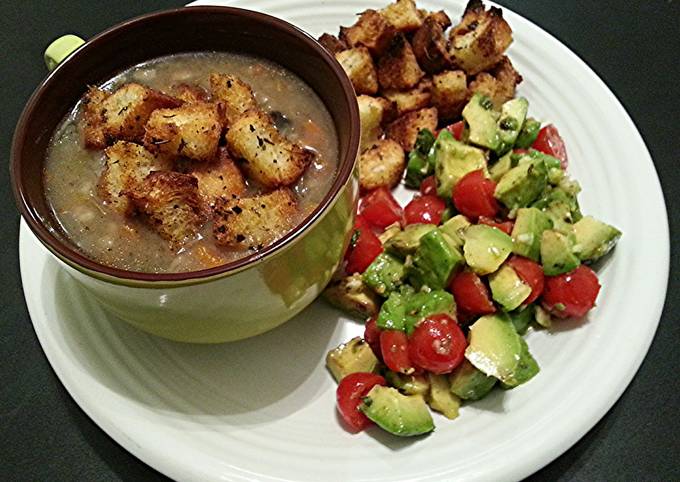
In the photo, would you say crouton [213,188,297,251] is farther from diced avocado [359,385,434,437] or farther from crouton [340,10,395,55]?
crouton [340,10,395,55]

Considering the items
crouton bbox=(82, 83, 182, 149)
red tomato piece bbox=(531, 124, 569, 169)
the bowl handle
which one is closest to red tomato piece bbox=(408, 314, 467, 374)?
red tomato piece bbox=(531, 124, 569, 169)

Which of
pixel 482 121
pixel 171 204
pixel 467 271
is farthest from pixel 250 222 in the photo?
pixel 482 121

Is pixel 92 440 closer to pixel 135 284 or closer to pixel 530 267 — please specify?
pixel 135 284

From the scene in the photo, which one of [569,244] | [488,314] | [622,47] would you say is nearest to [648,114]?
[622,47]

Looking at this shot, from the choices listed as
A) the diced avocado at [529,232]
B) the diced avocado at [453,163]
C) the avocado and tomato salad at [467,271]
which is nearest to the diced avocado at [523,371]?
the avocado and tomato salad at [467,271]

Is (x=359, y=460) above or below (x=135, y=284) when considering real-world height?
below

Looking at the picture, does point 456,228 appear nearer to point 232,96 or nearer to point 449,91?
point 449,91
